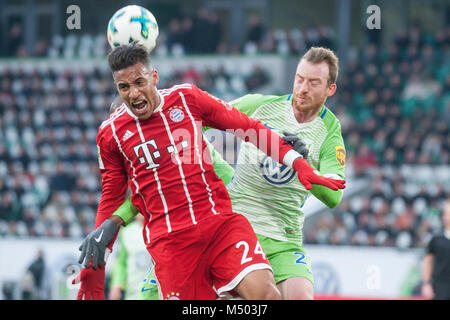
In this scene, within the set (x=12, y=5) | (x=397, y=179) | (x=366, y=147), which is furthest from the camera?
(x=12, y=5)

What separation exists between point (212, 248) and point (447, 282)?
3.17m

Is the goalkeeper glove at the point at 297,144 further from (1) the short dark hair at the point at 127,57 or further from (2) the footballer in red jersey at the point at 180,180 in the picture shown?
(1) the short dark hair at the point at 127,57

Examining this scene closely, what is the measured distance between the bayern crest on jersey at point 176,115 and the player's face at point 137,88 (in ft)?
0.40

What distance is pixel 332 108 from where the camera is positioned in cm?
1727

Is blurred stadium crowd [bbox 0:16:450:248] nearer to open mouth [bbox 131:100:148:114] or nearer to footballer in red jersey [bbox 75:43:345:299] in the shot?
footballer in red jersey [bbox 75:43:345:299]

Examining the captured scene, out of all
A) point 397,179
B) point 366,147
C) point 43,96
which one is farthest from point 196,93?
point 43,96

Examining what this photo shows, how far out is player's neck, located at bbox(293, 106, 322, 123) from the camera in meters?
5.09

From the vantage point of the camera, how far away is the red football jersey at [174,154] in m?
4.50

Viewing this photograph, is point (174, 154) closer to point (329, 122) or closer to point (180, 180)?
point (180, 180)

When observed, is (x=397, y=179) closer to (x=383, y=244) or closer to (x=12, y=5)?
(x=383, y=244)

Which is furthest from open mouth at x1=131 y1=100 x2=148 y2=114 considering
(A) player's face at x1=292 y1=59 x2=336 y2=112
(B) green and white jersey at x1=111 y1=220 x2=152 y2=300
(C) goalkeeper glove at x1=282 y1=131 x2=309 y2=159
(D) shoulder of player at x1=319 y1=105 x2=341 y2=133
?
(B) green and white jersey at x1=111 y1=220 x2=152 y2=300

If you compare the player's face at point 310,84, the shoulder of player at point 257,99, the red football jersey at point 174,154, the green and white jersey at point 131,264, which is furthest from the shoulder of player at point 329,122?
the green and white jersey at point 131,264

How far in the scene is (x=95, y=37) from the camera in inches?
842
